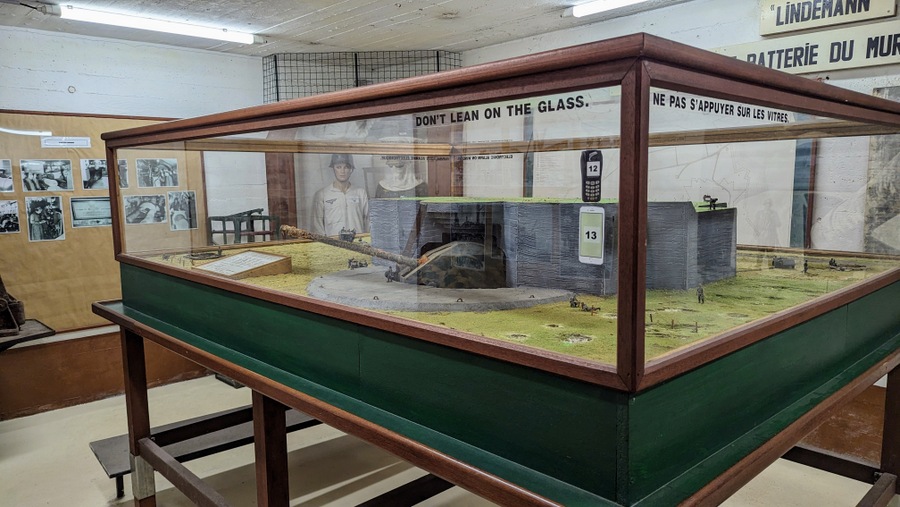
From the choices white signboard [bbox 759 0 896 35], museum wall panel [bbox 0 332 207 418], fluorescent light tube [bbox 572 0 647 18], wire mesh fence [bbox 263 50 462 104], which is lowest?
museum wall panel [bbox 0 332 207 418]

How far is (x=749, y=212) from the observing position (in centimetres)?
171

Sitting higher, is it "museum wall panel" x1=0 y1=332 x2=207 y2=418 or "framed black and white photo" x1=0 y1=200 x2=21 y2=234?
"framed black and white photo" x1=0 y1=200 x2=21 y2=234

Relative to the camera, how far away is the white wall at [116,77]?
437 centimetres

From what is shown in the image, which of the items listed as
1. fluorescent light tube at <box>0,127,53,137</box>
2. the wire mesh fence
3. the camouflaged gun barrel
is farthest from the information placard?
the wire mesh fence

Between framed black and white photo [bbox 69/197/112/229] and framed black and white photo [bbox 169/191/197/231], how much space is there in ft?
7.29

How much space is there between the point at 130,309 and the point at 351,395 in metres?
1.62

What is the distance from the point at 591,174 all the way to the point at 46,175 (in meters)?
4.50

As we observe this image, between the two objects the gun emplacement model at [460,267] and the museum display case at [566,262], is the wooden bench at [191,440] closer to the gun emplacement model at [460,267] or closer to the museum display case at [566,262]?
the museum display case at [566,262]

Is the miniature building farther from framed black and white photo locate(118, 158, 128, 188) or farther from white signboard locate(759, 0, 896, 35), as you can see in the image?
white signboard locate(759, 0, 896, 35)

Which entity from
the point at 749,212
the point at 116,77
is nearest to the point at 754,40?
the point at 749,212

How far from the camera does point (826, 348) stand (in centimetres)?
164

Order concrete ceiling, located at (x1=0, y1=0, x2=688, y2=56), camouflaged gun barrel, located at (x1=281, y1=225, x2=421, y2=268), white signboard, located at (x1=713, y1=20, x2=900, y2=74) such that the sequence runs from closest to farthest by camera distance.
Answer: camouflaged gun barrel, located at (x1=281, y1=225, x2=421, y2=268) < white signboard, located at (x1=713, y1=20, x2=900, y2=74) < concrete ceiling, located at (x1=0, y1=0, x2=688, y2=56)

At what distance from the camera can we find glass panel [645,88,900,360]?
1.14 meters

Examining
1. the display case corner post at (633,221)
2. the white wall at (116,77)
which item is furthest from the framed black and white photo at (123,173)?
the display case corner post at (633,221)
